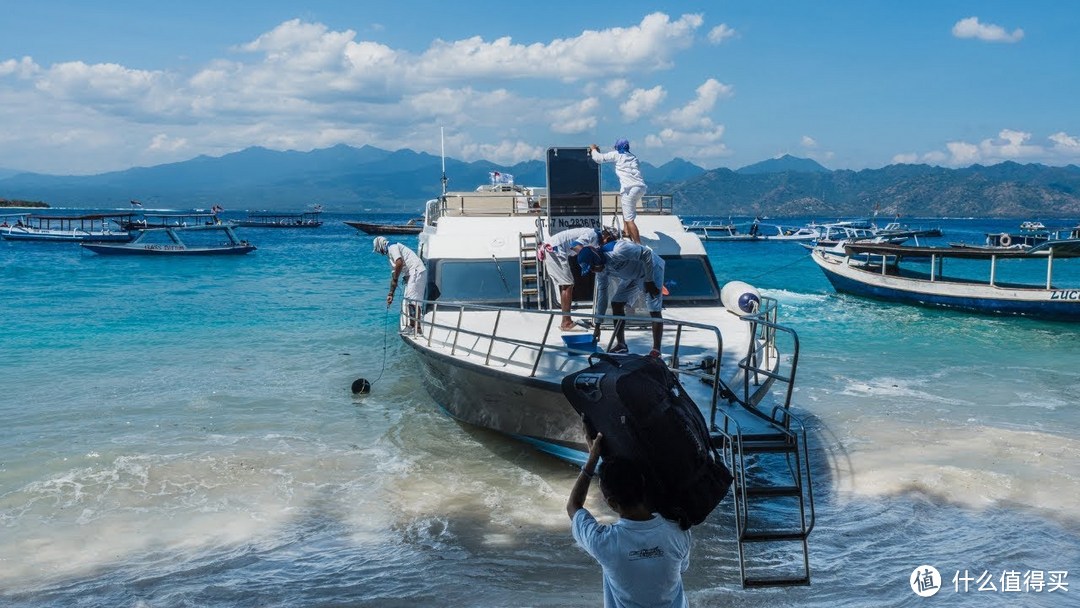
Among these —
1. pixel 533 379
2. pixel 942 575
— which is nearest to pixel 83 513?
pixel 533 379

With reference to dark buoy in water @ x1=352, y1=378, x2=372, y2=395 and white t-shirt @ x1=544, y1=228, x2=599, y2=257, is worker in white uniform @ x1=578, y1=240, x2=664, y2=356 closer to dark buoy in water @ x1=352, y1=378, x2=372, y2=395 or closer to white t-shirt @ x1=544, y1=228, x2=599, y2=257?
white t-shirt @ x1=544, y1=228, x2=599, y2=257

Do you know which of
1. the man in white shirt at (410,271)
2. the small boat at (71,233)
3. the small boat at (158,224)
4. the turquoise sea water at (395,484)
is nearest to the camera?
the turquoise sea water at (395,484)

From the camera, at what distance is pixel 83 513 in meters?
7.96

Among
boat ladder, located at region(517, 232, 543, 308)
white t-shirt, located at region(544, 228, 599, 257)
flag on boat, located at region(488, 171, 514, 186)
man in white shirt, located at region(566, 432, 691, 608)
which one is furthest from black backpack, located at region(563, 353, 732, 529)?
flag on boat, located at region(488, 171, 514, 186)

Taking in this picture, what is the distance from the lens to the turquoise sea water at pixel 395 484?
652 cm

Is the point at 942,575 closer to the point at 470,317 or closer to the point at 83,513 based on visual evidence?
the point at 470,317

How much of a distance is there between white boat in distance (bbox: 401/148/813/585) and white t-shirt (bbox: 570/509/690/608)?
1.98 meters

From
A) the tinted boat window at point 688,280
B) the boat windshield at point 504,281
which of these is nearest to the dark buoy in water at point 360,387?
the boat windshield at point 504,281

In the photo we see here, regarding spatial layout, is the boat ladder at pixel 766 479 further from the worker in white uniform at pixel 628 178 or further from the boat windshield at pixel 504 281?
the worker in white uniform at pixel 628 178

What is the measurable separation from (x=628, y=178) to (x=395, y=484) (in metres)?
5.12

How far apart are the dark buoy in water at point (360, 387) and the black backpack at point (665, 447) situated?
1020 centimetres

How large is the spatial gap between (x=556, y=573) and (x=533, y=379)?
76.7 inches

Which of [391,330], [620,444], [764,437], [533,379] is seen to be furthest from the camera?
[391,330]

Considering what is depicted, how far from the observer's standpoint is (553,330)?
938 cm
